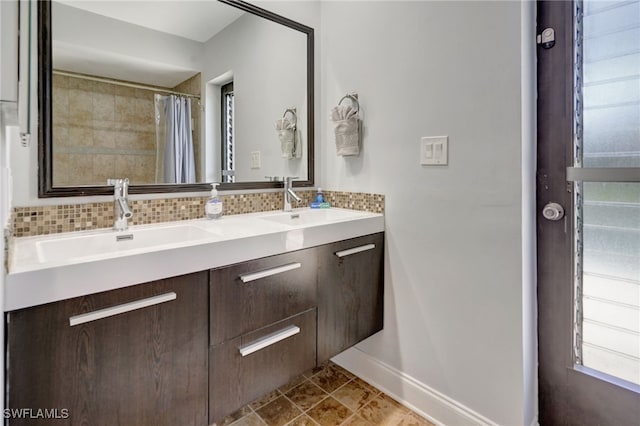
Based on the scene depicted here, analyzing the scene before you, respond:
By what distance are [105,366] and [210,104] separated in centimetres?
116

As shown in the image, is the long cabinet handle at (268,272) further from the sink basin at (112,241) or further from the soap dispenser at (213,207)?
the soap dispenser at (213,207)

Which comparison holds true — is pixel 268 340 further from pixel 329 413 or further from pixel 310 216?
pixel 310 216

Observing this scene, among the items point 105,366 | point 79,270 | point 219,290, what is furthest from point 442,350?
point 79,270

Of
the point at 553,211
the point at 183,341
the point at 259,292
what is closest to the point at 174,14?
the point at 259,292

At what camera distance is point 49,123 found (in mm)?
1200

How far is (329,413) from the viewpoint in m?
1.59

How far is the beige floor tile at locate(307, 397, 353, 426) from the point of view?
5.04ft

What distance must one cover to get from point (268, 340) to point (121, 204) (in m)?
0.75

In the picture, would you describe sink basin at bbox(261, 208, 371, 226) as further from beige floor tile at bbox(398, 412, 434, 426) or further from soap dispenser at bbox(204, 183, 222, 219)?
beige floor tile at bbox(398, 412, 434, 426)

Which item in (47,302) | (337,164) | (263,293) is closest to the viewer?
(47,302)

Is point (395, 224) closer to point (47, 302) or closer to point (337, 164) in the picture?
point (337, 164)

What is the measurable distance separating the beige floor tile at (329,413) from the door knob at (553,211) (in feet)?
3.96

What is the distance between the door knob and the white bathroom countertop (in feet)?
2.26

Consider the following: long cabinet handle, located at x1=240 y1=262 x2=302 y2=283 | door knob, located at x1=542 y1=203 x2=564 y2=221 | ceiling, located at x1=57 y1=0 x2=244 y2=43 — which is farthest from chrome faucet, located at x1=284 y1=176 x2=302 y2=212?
door knob, located at x1=542 y1=203 x2=564 y2=221
